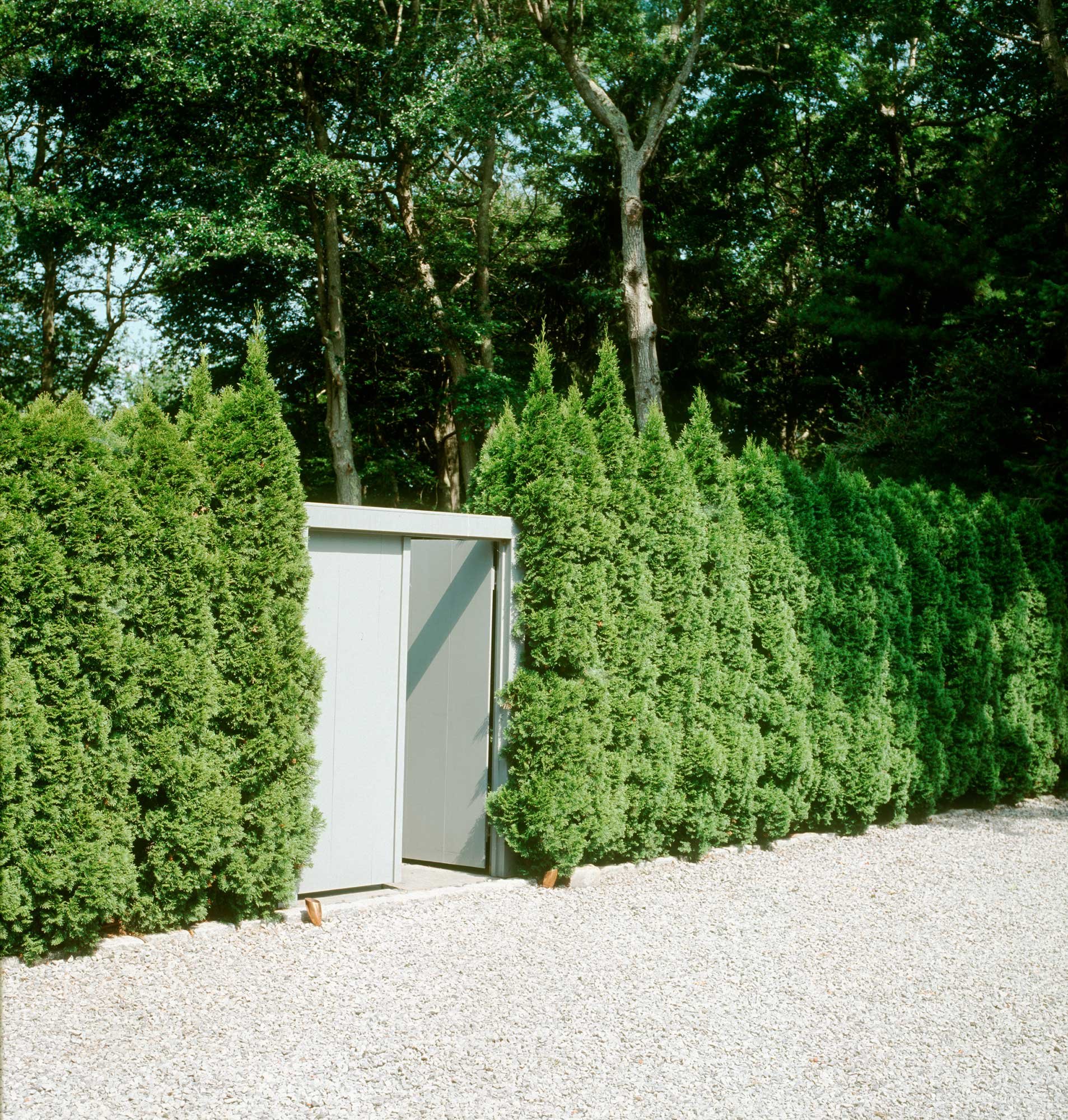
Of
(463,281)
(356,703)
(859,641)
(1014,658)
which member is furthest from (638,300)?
(356,703)

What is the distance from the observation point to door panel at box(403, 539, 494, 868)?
689 cm

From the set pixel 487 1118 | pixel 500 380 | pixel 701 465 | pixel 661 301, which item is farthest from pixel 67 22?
pixel 487 1118

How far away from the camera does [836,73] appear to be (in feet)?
66.5

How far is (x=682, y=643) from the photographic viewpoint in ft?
24.0

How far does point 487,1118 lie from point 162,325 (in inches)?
738

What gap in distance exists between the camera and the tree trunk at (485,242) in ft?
61.5

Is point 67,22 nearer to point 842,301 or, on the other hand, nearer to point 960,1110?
point 842,301

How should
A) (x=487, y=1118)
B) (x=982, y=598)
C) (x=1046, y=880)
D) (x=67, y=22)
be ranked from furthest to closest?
1. (x=67, y=22)
2. (x=982, y=598)
3. (x=1046, y=880)
4. (x=487, y=1118)

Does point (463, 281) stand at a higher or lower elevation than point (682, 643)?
higher

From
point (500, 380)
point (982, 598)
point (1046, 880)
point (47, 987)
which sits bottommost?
point (1046, 880)

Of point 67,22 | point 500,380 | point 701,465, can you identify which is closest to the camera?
point 701,465

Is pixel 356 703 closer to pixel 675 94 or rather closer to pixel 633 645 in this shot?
pixel 633 645

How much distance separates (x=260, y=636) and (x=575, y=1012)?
2.57m

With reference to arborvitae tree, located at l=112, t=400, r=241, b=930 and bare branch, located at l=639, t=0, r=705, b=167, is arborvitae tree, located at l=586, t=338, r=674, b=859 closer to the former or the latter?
arborvitae tree, located at l=112, t=400, r=241, b=930
